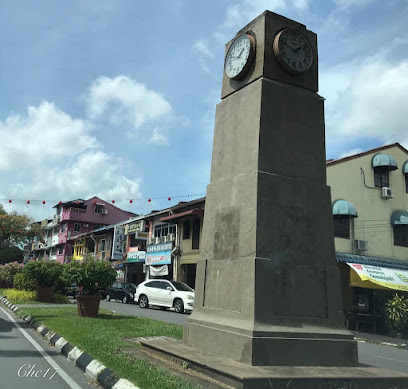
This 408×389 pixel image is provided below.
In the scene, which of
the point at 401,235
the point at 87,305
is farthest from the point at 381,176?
the point at 87,305

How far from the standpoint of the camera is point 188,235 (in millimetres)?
29312

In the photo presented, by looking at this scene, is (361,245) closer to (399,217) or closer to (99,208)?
(399,217)

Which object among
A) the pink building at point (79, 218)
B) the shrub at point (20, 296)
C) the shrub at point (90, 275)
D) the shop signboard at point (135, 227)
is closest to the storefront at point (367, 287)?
the shrub at point (90, 275)

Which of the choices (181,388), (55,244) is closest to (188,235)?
(181,388)

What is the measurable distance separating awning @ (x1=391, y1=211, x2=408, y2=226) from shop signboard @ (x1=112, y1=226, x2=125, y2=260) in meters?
23.8

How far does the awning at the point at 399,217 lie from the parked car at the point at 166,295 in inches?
464

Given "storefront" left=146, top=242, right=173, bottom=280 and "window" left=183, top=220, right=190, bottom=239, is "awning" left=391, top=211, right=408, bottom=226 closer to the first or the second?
"window" left=183, top=220, right=190, bottom=239

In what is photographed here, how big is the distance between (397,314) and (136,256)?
78.1ft

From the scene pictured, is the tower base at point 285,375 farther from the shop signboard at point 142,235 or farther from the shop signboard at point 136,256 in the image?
the shop signboard at point 136,256

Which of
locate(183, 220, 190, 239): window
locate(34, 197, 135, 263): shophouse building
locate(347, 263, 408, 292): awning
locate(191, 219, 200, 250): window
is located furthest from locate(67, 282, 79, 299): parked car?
locate(34, 197, 135, 263): shophouse building

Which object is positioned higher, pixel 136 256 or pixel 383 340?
pixel 136 256

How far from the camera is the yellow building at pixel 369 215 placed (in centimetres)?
2000

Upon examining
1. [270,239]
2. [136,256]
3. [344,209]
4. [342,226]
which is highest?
[344,209]

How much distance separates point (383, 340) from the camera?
14867 millimetres
